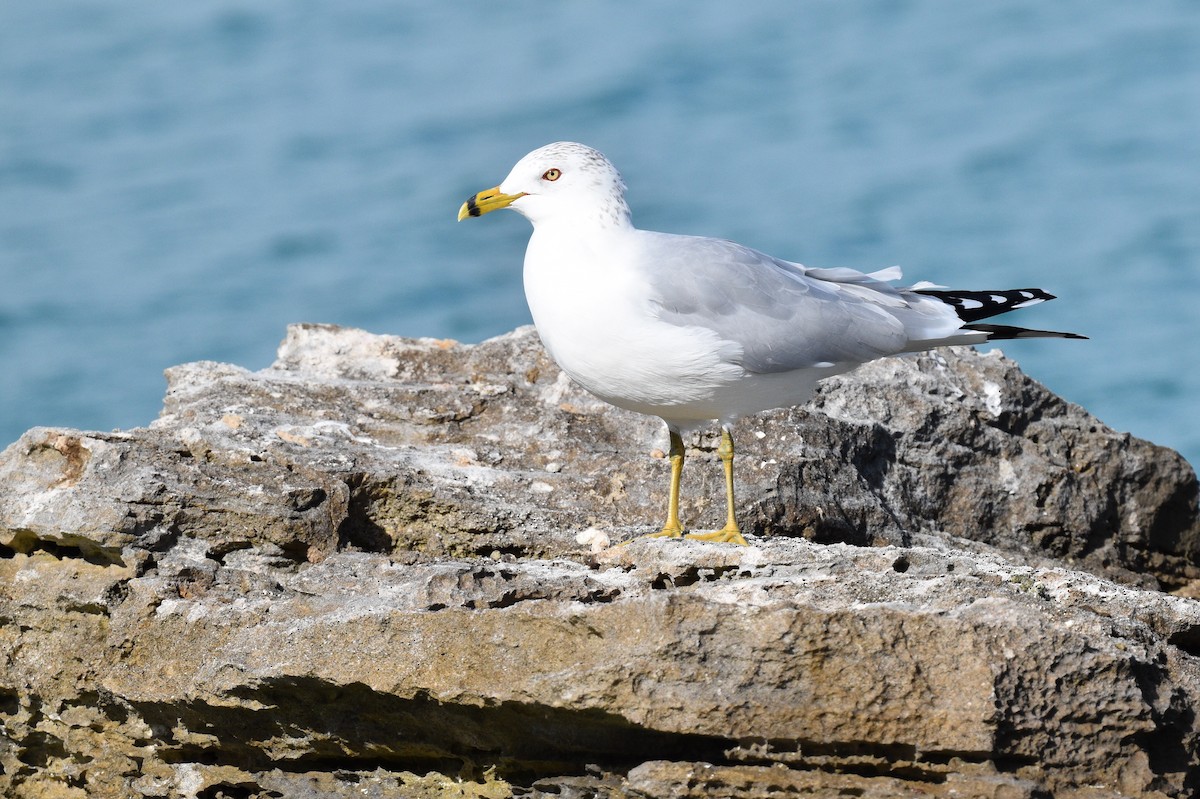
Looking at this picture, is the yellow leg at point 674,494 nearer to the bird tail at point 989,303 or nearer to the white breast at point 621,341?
the white breast at point 621,341

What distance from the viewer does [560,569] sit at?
375cm

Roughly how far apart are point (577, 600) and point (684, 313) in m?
0.92

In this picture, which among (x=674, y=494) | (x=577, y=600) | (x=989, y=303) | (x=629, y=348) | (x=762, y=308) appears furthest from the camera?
(x=989, y=303)

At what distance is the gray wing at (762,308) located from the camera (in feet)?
13.2

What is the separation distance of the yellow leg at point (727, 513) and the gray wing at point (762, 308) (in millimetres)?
296

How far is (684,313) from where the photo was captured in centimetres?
403

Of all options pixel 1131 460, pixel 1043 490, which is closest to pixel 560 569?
pixel 1043 490

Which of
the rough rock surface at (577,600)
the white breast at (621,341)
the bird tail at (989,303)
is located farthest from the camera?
the bird tail at (989,303)

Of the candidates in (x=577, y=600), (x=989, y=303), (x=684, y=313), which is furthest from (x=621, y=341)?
(x=989, y=303)

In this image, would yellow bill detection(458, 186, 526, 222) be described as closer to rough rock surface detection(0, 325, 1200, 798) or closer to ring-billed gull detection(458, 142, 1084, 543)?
ring-billed gull detection(458, 142, 1084, 543)

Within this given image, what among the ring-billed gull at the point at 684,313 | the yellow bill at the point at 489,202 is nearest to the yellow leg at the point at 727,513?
the ring-billed gull at the point at 684,313

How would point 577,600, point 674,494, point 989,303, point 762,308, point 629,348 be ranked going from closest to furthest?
point 577,600
point 629,348
point 762,308
point 674,494
point 989,303

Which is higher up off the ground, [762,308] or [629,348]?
[762,308]

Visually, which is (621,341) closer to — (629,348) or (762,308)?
(629,348)
